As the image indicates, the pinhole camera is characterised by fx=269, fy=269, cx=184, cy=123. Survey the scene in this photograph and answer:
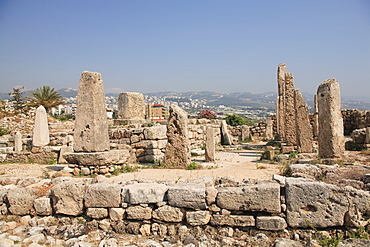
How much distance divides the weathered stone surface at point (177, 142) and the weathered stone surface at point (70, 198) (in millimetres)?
3934

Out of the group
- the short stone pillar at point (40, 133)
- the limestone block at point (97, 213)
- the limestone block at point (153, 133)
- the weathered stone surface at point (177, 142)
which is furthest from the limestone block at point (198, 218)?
the short stone pillar at point (40, 133)

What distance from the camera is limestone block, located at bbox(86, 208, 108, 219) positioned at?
4461 mm

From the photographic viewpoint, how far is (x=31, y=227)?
4.59 meters

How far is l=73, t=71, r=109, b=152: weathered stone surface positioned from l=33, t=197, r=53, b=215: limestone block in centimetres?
250

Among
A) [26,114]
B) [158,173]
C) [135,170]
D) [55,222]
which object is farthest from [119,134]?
[26,114]

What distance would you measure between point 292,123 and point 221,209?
1007 centimetres

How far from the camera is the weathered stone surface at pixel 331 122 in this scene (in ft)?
25.9

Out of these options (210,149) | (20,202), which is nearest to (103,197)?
(20,202)

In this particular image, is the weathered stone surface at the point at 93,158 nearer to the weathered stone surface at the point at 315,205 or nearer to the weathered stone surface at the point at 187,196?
the weathered stone surface at the point at 187,196

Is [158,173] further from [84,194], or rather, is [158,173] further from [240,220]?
[240,220]

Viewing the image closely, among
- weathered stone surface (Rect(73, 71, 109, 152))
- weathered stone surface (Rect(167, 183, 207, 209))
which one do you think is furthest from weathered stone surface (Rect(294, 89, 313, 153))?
weathered stone surface (Rect(167, 183, 207, 209))

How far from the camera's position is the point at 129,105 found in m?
16.1

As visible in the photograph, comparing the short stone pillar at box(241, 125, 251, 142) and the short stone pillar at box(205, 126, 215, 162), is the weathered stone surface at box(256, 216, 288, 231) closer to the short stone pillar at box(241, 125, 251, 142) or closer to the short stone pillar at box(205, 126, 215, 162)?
the short stone pillar at box(205, 126, 215, 162)

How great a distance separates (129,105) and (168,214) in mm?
12543
